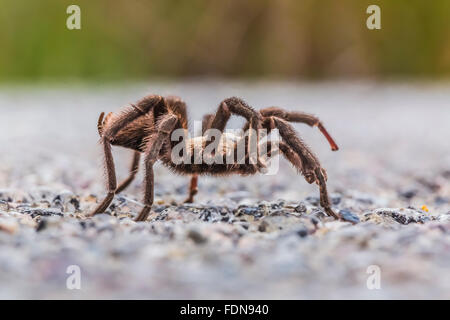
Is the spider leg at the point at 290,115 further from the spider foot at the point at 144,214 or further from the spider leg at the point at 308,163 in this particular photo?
the spider foot at the point at 144,214

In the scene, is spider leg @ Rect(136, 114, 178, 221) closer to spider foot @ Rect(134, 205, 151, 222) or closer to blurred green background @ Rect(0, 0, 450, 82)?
spider foot @ Rect(134, 205, 151, 222)

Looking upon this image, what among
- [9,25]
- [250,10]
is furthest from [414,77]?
[9,25]

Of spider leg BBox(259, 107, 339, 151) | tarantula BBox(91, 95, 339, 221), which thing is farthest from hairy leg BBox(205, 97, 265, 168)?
spider leg BBox(259, 107, 339, 151)

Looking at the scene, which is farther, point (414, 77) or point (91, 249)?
point (414, 77)

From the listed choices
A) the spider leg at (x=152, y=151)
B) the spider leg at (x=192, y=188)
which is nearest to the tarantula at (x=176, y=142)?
the spider leg at (x=152, y=151)

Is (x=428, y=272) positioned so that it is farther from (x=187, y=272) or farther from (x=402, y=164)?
(x=402, y=164)

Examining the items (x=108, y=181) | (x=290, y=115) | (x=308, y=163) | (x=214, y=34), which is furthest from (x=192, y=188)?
(x=214, y=34)

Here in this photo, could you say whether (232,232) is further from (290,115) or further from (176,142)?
(290,115)
